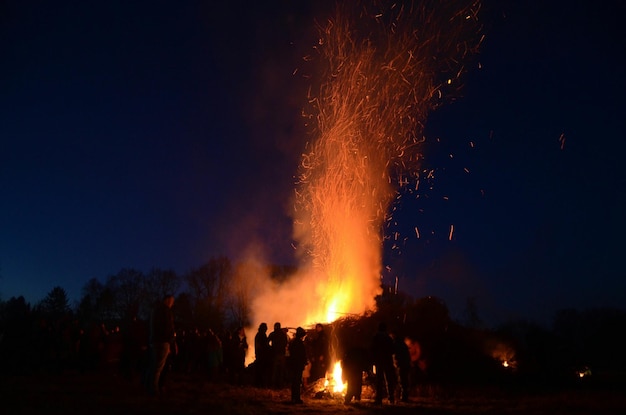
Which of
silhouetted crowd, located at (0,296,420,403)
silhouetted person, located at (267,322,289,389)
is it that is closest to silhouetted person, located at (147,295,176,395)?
silhouetted crowd, located at (0,296,420,403)

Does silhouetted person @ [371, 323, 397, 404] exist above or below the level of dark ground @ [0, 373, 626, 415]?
above

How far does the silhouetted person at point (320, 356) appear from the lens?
15.2 metres

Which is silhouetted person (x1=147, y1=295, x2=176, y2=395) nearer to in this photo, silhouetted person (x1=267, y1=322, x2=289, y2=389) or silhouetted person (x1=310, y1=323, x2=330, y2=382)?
silhouetted person (x1=267, y1=322, x2=289, y2=389)

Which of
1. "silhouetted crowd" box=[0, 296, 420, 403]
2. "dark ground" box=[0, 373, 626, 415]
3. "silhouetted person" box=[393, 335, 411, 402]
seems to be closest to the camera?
"dark ground" box=[0, 373, 626, 415]

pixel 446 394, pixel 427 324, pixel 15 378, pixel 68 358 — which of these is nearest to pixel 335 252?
pixel 427 324

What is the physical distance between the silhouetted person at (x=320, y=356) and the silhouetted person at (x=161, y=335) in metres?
5.99

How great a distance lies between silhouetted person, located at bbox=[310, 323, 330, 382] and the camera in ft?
49.9

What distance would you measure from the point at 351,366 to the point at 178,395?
3.90 m

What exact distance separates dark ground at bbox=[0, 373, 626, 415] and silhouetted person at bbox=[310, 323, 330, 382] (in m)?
1.52

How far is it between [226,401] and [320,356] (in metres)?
5.09

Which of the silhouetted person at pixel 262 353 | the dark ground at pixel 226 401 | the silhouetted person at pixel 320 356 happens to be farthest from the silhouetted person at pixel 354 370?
the silhouetted person at pixel 320 356

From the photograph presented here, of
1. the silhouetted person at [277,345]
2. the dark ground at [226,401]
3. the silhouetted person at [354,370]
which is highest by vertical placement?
the silhouetted person at [277,345]

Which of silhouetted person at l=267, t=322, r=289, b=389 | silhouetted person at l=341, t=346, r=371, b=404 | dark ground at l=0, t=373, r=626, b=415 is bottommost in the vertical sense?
dark ground at l=0, t=373, r=626, b=415

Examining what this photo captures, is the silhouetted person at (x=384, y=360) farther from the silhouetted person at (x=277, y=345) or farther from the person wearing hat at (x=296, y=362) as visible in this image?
the silhouetted person at (x=277, y=345)
